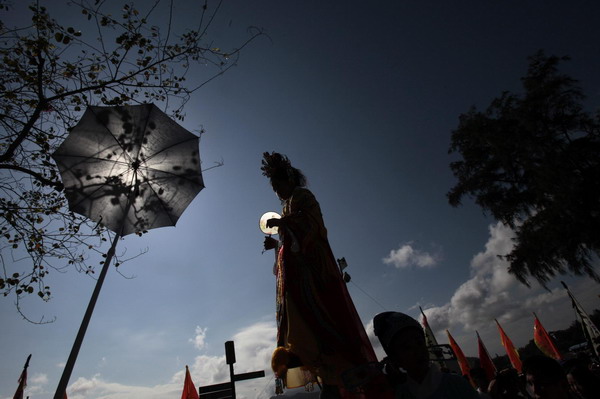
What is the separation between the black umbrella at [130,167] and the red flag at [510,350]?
19060 millimetres

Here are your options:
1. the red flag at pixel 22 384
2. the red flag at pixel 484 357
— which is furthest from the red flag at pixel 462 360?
the red flag at pixel 22 384

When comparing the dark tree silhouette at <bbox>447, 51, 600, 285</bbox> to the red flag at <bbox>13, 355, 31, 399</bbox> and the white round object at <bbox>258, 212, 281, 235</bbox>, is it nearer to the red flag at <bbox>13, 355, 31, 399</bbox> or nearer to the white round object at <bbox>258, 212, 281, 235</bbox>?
the white round object at <bbox>258, 212, 281, 235</bbox>

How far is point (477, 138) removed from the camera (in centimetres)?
1364

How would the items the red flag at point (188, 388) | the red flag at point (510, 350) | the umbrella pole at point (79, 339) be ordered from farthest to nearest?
Answer: the red flag at point (510, 350) → the red flag at point (188, 388) → the umbrella pole at point (79, 339)

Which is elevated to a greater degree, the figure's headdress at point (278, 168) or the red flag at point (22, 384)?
the figure's headdress at point (278, 168)

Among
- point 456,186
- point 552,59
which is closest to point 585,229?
point 456,186

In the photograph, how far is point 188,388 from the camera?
11.4 m

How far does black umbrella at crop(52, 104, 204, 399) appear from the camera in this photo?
14.9 feet

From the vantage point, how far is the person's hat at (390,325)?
2.00 metres

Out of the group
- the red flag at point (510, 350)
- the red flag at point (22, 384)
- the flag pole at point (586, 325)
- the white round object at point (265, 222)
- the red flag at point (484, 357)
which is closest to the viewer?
the white round object at point (265, 222)

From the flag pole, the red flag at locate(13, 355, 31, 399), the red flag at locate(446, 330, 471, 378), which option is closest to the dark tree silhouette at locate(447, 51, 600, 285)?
the flag pole

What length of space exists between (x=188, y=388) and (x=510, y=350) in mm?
16588

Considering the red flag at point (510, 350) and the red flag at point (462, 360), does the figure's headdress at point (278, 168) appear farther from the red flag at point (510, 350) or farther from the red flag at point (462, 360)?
the red flag at point (510, 350)

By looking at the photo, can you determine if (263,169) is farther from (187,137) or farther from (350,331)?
(350,331)
